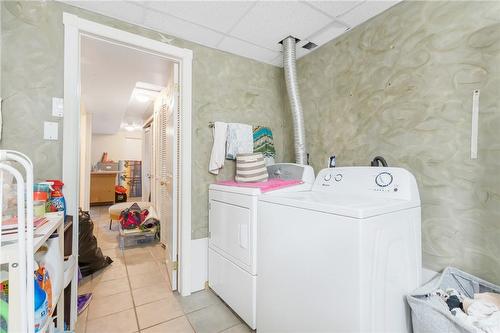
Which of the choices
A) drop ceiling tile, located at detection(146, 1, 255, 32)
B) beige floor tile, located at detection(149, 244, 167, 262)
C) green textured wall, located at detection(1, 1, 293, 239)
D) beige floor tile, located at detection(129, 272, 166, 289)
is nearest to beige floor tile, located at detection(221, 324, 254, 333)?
green textured wall, located at detection(1, 1, 293, 239)

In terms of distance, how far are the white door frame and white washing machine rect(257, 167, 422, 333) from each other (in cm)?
83

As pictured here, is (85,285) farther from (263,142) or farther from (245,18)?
(245,18)

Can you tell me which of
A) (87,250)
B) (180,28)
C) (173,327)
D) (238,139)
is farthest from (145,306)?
(180,28)

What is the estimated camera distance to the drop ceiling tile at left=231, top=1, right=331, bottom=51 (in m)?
1.69

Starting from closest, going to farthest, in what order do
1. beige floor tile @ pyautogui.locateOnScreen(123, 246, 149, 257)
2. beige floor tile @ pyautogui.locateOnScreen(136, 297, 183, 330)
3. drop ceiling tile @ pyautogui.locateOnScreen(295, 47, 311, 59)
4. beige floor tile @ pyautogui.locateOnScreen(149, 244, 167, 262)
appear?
1. beige floor tile @ pyautogui.locateOnScreen(136, 297, 183, 330)
2. drop ceiling tile @ pyautogui.locateOnScreen(295, 47, 311, 59)
3. beige floor tile @ pyautogui.locateOnScreen(149, 244, 167, 262)
4. beige floor tile @ pyautogui.locateOnScreen(123, 246, 149, 257)

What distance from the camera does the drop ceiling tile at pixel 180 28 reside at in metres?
1.79

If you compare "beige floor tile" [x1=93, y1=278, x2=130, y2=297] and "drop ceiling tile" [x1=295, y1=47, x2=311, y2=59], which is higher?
"drop ceiling tile" [x1=295, y1=47, x2=311, y2=59]

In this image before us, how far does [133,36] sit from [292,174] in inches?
67.5

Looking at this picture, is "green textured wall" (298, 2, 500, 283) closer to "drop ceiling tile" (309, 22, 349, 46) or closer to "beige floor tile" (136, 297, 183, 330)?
"drop ceiling tile" (309, 22, 349, 46)

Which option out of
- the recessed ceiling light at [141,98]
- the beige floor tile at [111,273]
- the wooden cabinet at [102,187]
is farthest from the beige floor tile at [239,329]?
the wooden cabinet at [102,187]

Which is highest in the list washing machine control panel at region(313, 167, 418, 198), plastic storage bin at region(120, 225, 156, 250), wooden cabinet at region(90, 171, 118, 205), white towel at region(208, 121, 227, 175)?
white towel at region(208, 121, 227, 175)

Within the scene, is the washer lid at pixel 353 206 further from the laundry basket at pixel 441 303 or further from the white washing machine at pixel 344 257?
the laundry basket at pixel 441 303

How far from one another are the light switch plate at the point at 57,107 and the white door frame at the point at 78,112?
0.9 inches

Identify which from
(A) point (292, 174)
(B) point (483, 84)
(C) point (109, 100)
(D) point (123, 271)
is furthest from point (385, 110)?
(C) point (109, 100)
